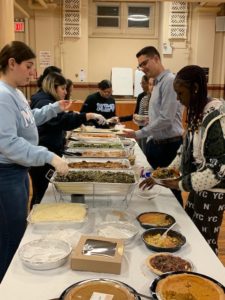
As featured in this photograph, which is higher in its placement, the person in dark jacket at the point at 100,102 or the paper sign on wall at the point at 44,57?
the paper sign on wall at the point at 44,57

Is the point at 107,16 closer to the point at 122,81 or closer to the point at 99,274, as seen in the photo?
the point at 122,81

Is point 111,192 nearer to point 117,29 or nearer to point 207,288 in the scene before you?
point 207,288

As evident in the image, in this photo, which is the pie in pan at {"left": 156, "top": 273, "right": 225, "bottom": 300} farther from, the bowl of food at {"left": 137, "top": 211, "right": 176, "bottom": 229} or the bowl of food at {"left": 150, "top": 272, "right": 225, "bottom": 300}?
the bowl of food at {"left": 137, "top": 211, "right": 176, "bottom": 229}

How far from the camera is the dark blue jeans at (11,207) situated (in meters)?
1.68

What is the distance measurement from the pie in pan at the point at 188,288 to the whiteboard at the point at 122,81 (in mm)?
5725

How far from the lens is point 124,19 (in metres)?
6.68

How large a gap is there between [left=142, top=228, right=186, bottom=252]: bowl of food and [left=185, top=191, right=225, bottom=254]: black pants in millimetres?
347

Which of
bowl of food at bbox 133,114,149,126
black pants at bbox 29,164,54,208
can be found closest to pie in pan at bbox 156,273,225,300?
black pants at bbox 29,164,54,208

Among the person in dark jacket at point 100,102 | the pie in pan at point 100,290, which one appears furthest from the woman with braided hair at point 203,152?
the person in dark jacket at point 100,102

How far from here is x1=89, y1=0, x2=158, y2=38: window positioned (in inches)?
262

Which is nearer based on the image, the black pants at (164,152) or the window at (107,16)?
the black pants at (164,152)

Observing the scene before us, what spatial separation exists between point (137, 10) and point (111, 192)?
19.1 ft

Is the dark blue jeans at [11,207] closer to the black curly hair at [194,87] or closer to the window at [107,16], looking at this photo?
the black curly hair at [194,87]

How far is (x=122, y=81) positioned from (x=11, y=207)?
5.20 metres
